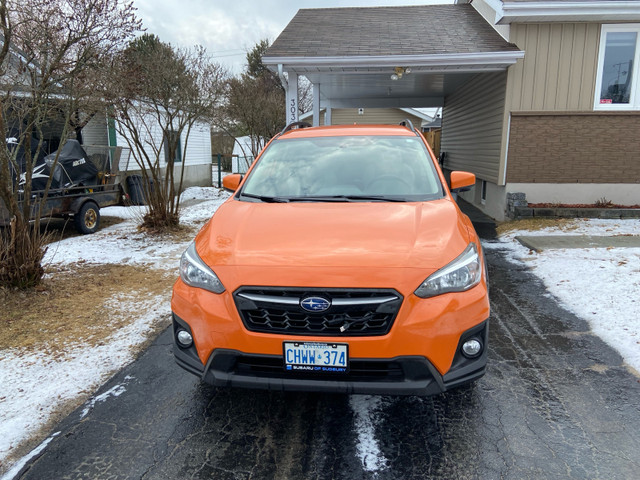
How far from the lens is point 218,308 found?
245 cm

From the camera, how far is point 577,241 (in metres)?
6.93

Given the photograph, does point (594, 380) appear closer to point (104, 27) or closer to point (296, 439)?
point (296, 439)

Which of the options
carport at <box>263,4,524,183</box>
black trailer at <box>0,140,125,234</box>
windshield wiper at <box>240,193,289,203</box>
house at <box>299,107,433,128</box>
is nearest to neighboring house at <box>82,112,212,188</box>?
black trailer at <box>0,140,125,234</box>

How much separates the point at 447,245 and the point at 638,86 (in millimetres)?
8483

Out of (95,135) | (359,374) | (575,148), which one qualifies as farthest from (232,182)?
(95,135)

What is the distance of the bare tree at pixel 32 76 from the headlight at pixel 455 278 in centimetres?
432

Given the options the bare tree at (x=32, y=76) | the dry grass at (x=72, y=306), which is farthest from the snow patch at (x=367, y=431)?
the bare tree at (x=32, y=76)

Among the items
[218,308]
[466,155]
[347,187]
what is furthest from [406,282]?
[466,155]

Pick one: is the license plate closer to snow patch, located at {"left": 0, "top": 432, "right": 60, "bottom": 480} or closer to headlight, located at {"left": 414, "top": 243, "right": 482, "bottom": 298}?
headlight, located at {"left": 414, "top": 243, "right": 482, "bottom": 298}

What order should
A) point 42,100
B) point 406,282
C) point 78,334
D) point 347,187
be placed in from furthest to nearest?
point 42,100 < point 78,334 < point 347,187 < point 406,282

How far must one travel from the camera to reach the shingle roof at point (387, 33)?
29.3ft

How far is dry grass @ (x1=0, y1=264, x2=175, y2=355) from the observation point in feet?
13.0

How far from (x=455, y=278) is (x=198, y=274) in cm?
145

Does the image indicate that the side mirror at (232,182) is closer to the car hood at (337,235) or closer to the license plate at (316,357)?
the car hood at (337,235)
